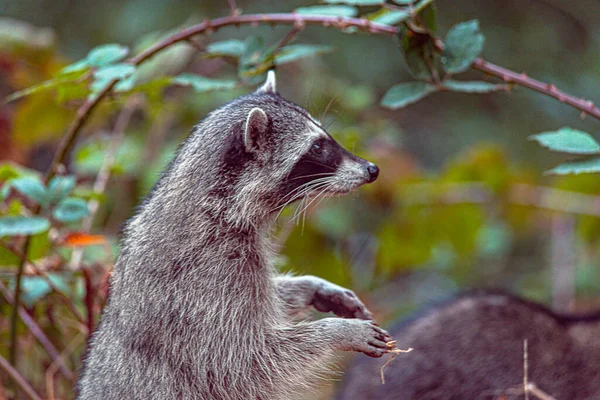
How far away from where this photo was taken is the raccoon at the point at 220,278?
12.9ft

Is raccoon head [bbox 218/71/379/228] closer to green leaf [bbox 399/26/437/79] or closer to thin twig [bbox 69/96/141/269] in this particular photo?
green leaf [bbox 399/26/437/79]

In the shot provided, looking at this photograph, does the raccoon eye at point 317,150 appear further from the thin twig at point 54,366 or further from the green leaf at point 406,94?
the thin twig at point 54,366

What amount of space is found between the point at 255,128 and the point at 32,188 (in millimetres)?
1391

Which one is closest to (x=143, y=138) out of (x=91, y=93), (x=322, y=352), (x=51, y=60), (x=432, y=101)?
(x=51, y=60)

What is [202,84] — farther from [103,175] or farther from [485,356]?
[485,356]

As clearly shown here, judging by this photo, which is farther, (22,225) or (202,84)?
(202,84)

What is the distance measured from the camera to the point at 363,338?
382 cm

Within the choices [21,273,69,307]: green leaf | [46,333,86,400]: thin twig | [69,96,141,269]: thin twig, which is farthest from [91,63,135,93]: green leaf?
[46,333,86,400]: thin twig

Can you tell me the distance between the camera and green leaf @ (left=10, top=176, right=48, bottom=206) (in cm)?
458

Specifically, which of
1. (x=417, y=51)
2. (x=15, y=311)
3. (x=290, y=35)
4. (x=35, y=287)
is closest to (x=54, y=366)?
(x=35, y=287)

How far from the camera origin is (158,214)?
403 centimetres

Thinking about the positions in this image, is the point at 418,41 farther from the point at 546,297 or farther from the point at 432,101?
the point at 432,101

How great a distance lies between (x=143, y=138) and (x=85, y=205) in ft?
11.7

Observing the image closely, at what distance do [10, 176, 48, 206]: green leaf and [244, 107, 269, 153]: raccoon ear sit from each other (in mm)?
1310
